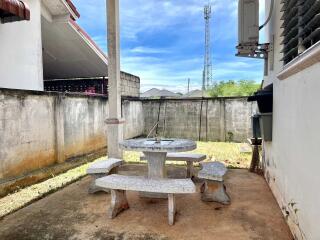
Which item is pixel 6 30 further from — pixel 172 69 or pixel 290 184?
pixel 172 69

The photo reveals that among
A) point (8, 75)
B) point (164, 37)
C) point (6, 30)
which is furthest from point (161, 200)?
point (164, 37)

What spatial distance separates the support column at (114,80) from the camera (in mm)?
5744

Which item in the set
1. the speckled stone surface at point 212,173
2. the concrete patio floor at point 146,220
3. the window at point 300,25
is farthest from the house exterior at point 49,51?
the window at point 300,25

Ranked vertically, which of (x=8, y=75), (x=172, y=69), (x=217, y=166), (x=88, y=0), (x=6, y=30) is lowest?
(x=217, y=166)

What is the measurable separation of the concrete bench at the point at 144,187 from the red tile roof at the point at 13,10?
11.4 ft

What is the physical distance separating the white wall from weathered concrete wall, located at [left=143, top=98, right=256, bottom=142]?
5.22 meters

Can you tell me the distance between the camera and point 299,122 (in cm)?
268

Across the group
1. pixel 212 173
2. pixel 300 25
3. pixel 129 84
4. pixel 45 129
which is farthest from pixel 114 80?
pixel 129 84

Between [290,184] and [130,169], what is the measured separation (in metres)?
3.57

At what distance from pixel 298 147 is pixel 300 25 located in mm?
1224

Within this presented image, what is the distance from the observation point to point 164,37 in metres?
16.7

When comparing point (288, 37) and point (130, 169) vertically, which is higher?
point (288, 37)

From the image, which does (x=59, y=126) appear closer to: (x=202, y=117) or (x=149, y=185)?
(x=149, y=185)

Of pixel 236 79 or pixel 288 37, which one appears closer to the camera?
pixel 288 37
